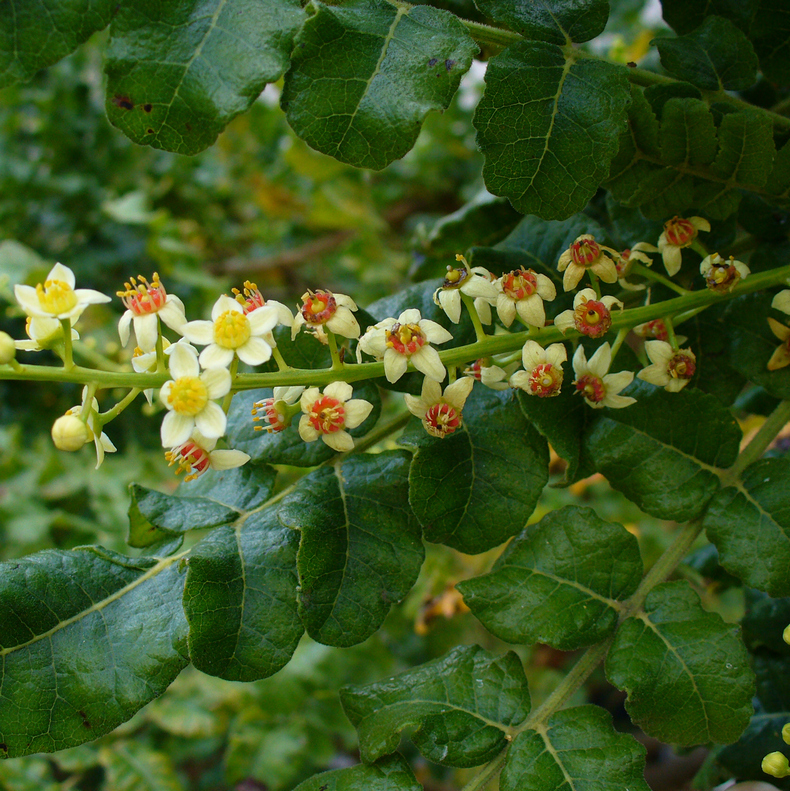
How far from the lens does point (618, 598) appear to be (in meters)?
0.87

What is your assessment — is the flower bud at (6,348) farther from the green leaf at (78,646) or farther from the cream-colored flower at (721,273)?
the cream-colored flower at (721,273)

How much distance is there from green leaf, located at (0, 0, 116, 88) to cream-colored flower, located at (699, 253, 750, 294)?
2.18 ft

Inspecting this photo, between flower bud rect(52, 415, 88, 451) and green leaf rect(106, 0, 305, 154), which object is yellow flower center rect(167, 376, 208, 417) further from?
green leaf rect(106, 0, 305, 154)

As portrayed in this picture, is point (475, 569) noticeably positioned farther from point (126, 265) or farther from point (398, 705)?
point (126, 265)

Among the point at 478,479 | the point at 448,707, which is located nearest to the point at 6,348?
the point at 478,479

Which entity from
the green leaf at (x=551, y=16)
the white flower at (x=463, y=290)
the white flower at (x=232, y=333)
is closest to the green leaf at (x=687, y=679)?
the white flower at (x=463, y=290)

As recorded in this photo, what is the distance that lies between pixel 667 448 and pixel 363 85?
1.76 feet

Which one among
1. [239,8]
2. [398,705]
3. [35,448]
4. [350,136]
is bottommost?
[35,448]

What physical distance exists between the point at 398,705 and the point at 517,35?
2.53ft

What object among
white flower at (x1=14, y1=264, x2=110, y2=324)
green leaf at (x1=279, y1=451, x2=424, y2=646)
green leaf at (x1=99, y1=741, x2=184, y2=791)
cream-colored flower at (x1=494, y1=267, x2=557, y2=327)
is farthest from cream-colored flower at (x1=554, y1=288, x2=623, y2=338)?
green leaf at (x1=99, y1=741, x2=184, y2=791)

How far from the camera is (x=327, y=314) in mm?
787

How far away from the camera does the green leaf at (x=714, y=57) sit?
33.2 inches

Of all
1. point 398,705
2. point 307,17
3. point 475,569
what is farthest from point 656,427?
point 475,569

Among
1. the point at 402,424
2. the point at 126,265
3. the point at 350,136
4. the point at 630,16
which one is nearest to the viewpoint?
the point at 350,136
